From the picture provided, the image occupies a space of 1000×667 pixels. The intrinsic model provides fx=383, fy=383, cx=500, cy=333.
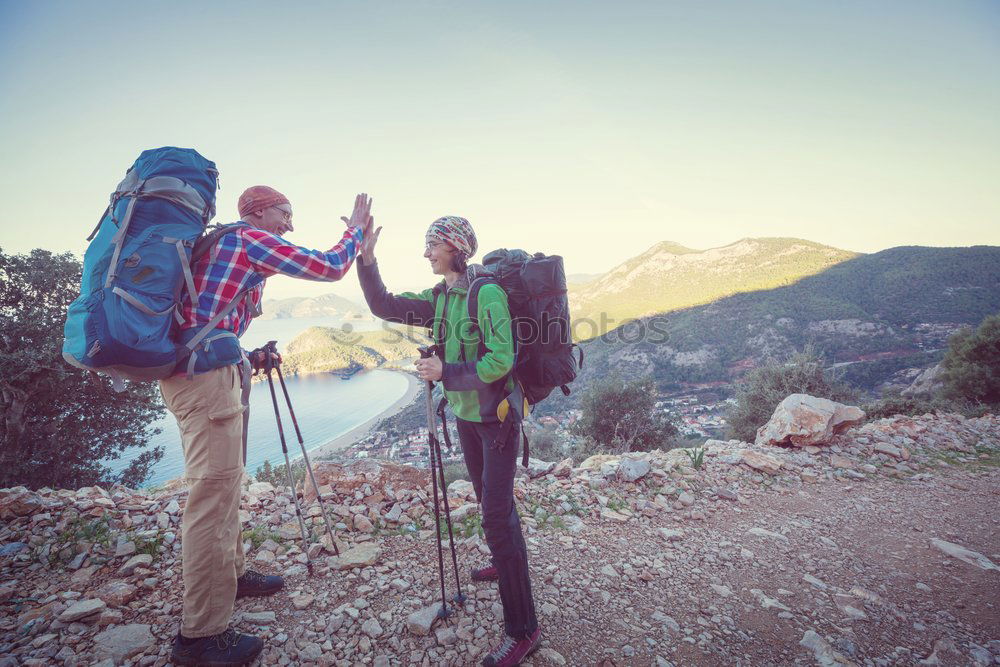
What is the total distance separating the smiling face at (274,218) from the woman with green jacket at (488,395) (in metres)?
1.00

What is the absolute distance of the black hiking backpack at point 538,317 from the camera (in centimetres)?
249

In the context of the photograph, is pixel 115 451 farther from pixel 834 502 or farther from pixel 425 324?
pixel 834 502

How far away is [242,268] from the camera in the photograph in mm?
2158

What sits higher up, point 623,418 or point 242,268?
point 242,268

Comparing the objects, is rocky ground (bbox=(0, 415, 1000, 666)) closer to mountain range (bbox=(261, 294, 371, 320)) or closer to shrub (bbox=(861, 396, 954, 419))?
shrub (bbox=(861, 396, 954, 419))

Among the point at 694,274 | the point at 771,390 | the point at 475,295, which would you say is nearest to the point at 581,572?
the point at 475,295

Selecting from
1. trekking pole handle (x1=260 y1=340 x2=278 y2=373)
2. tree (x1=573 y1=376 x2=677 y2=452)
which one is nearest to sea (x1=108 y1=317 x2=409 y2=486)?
trekking pole handle (x1=260 y1=340 x2=278 y2=373)

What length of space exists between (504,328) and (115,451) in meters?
13.0

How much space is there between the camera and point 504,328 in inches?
89.4

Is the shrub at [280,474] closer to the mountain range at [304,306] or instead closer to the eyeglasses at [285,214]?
the eyeglasses at [285,214]

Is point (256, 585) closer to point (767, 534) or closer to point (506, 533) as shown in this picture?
point (506, 533)

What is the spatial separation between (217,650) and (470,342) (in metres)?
2.34

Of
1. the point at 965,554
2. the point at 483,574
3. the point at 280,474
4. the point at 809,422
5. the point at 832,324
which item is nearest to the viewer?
the point at 483,574

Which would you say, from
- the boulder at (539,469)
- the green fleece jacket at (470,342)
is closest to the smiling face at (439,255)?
the green fleece jacket at (470,342)
